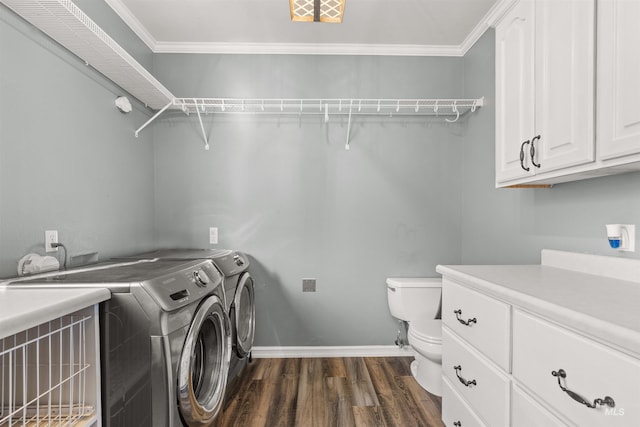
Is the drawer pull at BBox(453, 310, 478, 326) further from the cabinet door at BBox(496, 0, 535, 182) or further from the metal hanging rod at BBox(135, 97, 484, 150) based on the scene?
the metal hanging rod at BBox(135, 97, 484, 150)

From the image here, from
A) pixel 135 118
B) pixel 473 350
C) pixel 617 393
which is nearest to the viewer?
pixel 617 393

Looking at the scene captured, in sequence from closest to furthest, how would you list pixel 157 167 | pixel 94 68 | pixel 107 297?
pixel 107 297
pixel 94 68
pixel 157 167

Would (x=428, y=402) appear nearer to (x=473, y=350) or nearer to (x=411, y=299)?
(x=411, y=299)

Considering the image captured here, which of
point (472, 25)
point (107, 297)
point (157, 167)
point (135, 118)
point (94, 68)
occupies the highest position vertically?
point (472, 25)

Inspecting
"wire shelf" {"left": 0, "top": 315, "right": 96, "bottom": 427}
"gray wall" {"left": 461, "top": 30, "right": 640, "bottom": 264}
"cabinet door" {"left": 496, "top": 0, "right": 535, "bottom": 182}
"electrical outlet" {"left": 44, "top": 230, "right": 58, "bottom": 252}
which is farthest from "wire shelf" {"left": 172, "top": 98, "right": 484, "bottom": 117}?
"wire shelf" {"left": 0, "top": 315, "right": 96, "bottom": 427}

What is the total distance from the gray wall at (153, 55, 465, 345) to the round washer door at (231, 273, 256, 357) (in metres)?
0.25

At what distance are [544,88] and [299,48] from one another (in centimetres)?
186

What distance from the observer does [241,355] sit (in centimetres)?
205

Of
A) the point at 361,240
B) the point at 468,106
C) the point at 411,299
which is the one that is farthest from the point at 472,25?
the point at 411,299

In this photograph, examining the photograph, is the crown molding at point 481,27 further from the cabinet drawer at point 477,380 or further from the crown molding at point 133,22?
the crown molding at point 133,22

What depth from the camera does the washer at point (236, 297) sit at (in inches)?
74.9

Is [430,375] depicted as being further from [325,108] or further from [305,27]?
[305,27]

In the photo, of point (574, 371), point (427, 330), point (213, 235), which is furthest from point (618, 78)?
point (213, 235)

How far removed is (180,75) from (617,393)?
305 cm
